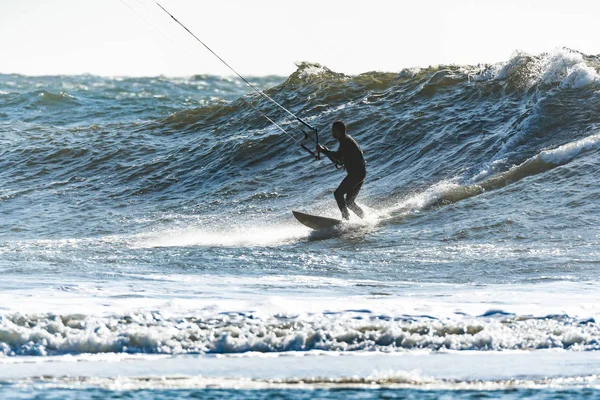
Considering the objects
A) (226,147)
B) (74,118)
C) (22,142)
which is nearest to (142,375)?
(226,147)

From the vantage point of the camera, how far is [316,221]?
15016 mm

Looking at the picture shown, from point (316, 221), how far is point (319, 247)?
127cm

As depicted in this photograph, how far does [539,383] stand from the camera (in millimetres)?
6574

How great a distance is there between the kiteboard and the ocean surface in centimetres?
21

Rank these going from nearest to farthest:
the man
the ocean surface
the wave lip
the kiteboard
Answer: the ocean surface < the wave lip < the kiteboard < the man

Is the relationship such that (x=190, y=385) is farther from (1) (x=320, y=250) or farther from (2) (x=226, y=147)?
(2) (x=226, y=147)

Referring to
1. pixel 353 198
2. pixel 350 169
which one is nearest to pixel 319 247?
pixel 353 198

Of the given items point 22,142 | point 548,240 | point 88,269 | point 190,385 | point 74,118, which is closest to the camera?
point 190,385

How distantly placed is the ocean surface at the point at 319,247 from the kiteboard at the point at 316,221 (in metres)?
0.21

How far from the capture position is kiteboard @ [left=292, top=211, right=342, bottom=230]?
1489 cm

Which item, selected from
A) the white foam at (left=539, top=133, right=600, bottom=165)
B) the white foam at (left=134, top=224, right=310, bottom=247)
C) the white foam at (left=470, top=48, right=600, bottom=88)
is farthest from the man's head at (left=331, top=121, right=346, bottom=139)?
the white foam at (left=470, top=48, right=600, bottom=88)

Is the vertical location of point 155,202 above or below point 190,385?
above

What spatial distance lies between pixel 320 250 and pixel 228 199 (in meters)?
6.40

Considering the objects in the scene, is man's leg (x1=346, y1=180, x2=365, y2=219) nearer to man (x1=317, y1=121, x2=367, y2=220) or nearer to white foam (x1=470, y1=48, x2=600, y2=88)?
man (x1=317, y1=121, x2=367, y2=220)
